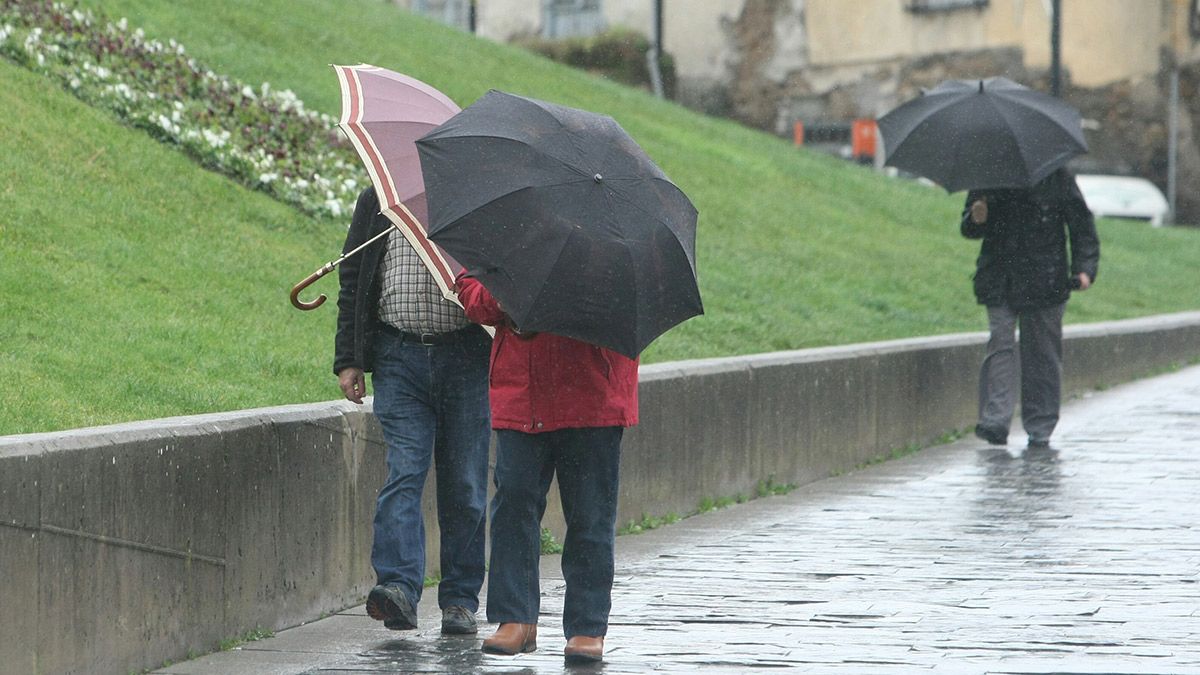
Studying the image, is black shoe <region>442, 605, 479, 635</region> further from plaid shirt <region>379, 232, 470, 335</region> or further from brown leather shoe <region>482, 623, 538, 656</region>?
plaid shirt <region>379, 232, 470, 335</region>

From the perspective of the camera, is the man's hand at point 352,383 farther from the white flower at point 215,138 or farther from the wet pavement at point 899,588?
the white flower at point 215,138

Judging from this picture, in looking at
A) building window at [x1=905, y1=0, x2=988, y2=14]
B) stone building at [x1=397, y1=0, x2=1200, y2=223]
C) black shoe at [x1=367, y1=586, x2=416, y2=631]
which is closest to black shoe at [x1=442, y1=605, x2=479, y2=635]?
black shoe at [x1=367, y1=586, x2=416, y2=631]

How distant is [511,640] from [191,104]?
7.82 m

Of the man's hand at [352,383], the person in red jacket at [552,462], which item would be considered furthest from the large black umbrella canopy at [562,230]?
the man's hand at [352,383]

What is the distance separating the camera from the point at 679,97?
35531 millimetres

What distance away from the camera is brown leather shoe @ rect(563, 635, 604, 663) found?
6.09m

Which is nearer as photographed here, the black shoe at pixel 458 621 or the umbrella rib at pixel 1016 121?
the black shoe at pixel 458 621

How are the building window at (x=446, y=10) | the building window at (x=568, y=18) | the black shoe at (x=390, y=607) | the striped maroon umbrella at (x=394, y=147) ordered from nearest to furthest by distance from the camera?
the striped maroon umbrella at (x=394, y=147)
the black shoe at (x=390, y=607)
the building window at (x=568, y=18)
the building window at (x=446, y=10)

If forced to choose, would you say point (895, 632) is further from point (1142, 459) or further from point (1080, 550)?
point (1142, 459)

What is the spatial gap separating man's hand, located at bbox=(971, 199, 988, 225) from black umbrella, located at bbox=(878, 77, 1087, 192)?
19cm

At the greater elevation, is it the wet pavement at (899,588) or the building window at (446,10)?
the building window at (446,10)

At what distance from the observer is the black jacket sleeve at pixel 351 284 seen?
6.61m

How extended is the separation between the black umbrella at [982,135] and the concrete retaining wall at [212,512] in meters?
2.42

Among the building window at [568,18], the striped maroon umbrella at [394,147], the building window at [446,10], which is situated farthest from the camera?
the building window at [446,10]
